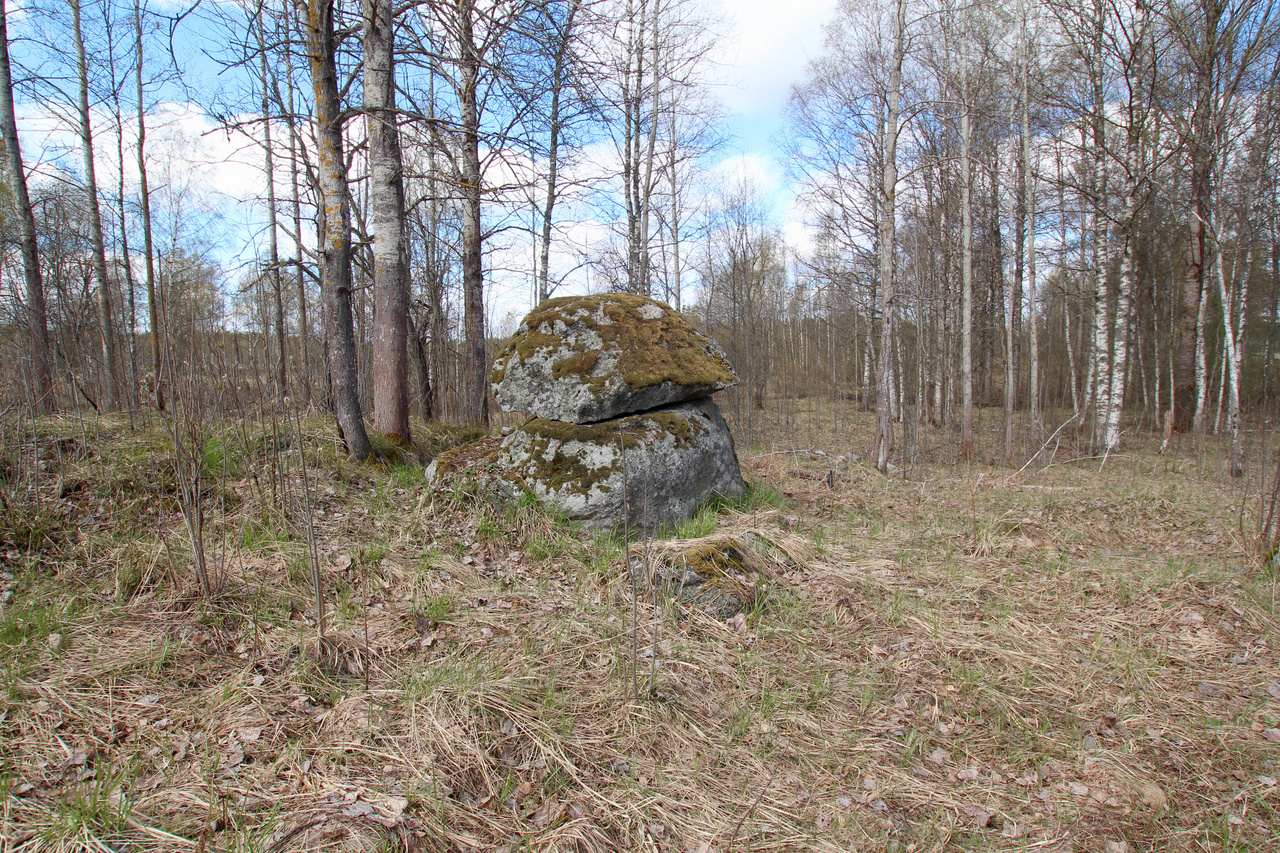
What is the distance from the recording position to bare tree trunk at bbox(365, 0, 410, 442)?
17.1 feet

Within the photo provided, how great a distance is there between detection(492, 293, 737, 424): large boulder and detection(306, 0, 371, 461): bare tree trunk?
1.29 m

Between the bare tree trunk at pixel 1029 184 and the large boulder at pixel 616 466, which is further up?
the bare tree trunk at pixel 1029 184

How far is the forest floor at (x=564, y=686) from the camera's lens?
1.99 meters

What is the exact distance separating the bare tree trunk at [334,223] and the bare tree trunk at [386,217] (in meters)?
0.28

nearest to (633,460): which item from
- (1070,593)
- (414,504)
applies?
(414,504)

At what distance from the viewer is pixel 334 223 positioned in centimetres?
508

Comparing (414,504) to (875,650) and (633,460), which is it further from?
(875,650)

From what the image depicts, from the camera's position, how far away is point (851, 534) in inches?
203

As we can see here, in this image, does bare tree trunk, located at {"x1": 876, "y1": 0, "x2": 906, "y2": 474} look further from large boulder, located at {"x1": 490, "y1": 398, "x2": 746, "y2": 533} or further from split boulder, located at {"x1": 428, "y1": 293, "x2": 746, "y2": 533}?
large boulder, located at {"x1": 490, "y1": 398, "x2": 746, "y2": 533}

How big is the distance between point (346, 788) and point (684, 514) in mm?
3230

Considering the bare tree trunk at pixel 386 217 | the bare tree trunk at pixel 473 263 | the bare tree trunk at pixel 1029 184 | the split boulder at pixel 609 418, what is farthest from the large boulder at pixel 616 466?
the bare tree trunk at pixel 1029 184

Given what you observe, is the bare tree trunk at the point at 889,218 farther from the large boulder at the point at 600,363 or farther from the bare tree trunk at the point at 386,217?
the bare tree trunk at the point at 386,217

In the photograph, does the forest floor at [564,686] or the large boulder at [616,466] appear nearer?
the forest floor at [564,686]

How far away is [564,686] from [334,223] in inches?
177
